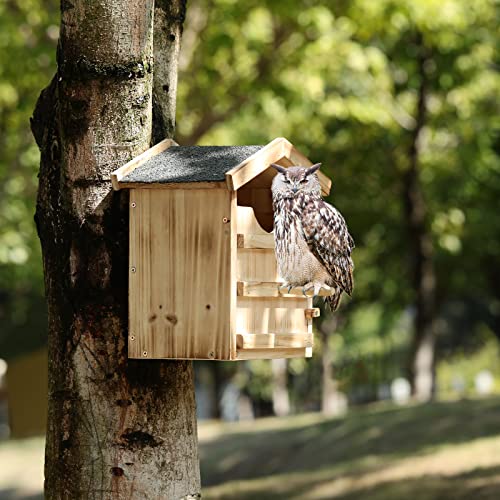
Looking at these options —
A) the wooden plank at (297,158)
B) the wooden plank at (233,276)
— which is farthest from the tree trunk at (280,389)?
the wooden plank at (233,276)

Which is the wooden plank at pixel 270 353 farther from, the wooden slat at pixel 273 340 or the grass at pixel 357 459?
the grass at pixel 357 459

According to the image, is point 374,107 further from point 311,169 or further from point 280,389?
point 280,389

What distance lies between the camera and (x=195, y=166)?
16.2 feet

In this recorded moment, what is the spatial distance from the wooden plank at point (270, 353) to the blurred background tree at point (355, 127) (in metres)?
8.33

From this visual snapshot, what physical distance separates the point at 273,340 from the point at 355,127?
52.0 ft

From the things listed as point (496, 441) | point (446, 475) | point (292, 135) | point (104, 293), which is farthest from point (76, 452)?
point (292, 135)

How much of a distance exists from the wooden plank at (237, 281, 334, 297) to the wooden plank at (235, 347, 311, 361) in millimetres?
257

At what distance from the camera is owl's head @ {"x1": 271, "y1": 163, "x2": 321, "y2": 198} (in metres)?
5.04

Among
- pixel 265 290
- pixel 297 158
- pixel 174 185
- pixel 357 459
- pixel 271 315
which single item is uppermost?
pixel 297 158

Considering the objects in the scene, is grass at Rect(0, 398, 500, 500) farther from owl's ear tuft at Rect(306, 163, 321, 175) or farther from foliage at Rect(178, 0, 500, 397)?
owl's ear tuft at Rect(306, 163, 321, 175)

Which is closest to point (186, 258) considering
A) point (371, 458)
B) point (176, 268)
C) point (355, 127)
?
point (176, 268)

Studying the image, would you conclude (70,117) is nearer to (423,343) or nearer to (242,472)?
(242,472)

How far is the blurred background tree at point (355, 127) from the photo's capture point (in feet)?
45.5

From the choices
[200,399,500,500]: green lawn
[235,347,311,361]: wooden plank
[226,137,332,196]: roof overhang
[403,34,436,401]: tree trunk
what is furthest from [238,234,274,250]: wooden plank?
[403,34,436,401]: tree trunk
